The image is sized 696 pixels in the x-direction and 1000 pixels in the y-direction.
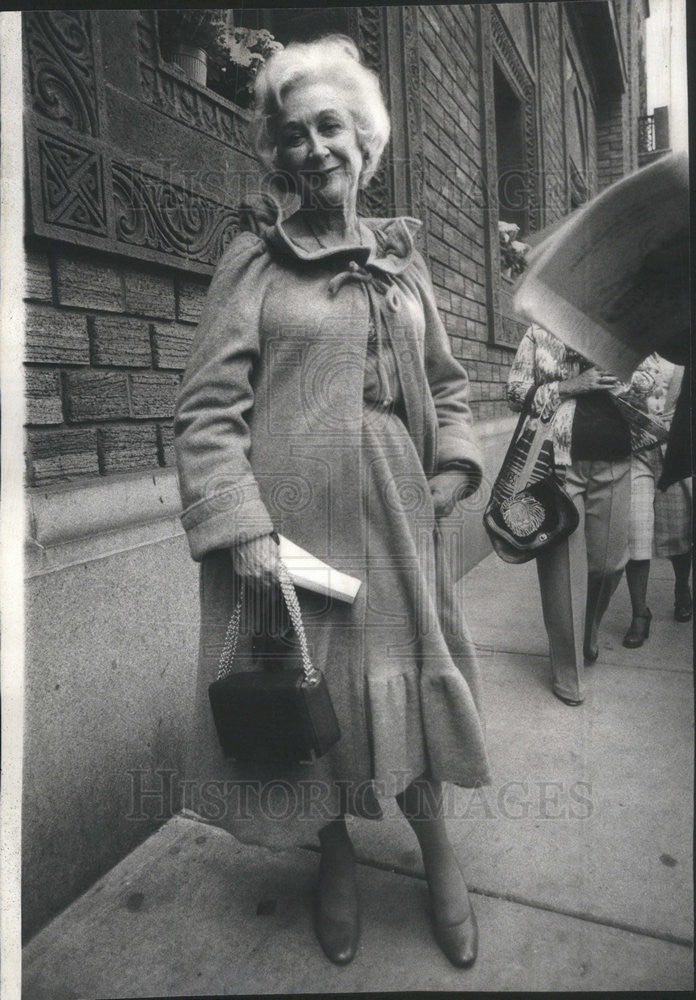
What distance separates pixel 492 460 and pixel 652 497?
0.67 m

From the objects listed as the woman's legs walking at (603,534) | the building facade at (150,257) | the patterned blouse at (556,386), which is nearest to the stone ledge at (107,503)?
the building facade at (150,257)

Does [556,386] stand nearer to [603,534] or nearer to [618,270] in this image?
[603,534]

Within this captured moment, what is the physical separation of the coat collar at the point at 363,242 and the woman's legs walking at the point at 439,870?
1.32 m

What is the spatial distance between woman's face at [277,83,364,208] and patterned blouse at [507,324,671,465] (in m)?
0.86

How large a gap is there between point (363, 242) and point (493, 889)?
1.77m

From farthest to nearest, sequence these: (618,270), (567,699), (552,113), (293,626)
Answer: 1. (567,699)
2. (552,113)
3. (293,626)
4. (618,270)

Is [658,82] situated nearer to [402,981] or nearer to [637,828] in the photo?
[637,828]

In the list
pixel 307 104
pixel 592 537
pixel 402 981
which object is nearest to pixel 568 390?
pixel 592 537

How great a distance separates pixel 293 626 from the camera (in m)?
1.52

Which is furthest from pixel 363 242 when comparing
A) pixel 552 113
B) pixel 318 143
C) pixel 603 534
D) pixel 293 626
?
pixel 603 534

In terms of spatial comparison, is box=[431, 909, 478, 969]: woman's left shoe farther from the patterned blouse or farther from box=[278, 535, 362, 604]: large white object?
the patterned blouse

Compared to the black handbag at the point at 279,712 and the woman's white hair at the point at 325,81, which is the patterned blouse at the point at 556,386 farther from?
the black handbag at the point at 279,712

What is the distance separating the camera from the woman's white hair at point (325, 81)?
151 cm

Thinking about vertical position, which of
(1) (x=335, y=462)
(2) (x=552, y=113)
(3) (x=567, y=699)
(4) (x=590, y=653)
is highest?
(2) (x=552, y=113)
